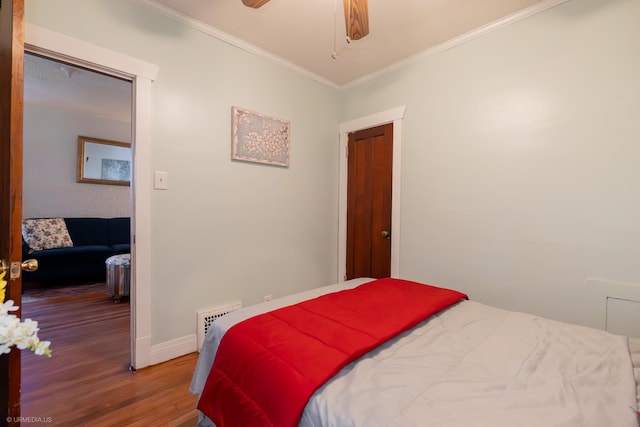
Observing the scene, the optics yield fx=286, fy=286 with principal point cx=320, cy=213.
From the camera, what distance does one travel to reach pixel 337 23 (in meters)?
2.18

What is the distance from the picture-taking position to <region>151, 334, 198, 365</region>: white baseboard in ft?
6.71

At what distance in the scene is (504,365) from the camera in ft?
3.29

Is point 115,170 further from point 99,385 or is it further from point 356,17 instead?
point 356,17

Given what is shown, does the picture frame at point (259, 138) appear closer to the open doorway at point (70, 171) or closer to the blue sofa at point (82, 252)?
the open doorway at point (70, 171)

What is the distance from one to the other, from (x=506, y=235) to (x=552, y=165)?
22.0 inches

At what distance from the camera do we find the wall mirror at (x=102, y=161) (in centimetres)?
460

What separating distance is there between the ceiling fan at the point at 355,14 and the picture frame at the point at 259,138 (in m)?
1.01

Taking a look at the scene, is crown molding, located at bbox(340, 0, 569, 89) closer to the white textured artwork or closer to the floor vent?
the floor vent

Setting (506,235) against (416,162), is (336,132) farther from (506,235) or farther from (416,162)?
(506,235)

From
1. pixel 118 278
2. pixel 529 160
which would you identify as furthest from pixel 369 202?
pixel 118 278

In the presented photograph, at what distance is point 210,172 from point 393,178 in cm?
166

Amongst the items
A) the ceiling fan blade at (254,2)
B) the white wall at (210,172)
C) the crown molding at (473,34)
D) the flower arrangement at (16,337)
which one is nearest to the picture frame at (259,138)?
the white wall at (210,172)

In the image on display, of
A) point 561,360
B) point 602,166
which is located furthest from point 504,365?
point 602,166

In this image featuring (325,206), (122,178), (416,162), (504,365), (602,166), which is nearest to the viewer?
(504,365)
